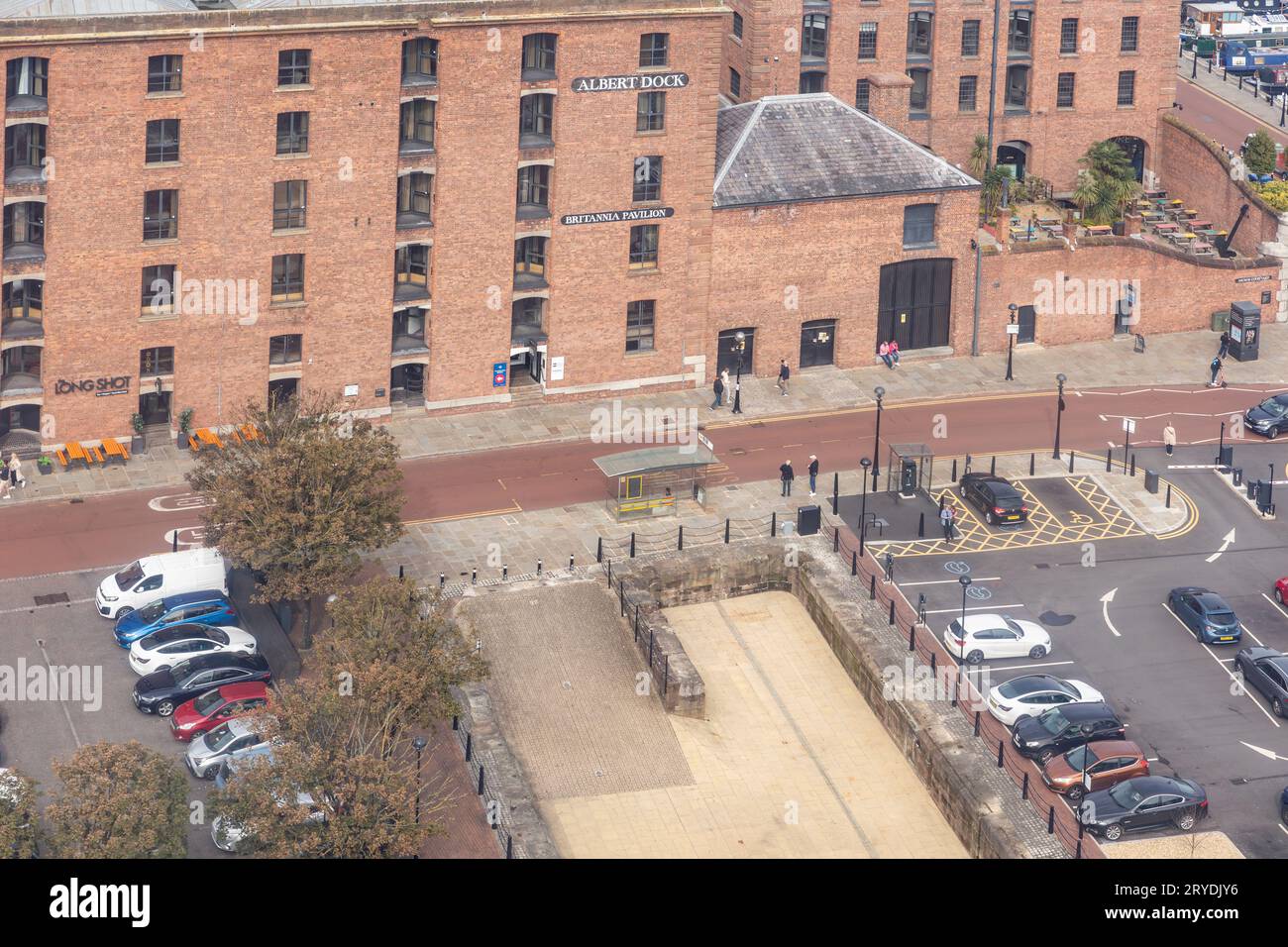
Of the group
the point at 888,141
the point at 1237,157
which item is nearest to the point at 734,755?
the point at 888,141

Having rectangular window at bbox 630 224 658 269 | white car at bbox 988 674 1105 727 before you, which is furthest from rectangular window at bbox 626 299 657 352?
white car at bbox 988 674 1105 727

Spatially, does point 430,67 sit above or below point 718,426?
above

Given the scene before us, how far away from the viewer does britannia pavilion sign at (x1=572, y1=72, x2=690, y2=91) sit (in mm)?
78438

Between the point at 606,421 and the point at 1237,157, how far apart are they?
4249 cm

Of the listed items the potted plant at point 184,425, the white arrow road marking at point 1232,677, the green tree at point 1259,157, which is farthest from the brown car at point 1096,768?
the green tree at point 1259,157

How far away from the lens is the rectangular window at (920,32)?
100 metres

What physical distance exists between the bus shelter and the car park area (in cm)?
796

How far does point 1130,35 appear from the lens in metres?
105

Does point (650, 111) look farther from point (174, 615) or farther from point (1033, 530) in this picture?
point (174, 615)

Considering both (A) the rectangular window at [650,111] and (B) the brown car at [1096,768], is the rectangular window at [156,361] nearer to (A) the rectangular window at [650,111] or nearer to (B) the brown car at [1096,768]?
(A) the rectangular window at [650,111]

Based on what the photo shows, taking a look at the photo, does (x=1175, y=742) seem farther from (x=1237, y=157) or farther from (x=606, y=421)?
(x=1237, y=157)

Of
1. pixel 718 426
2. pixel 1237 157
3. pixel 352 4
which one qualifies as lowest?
pixel 718 426

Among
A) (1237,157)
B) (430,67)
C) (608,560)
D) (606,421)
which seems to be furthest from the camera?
(1237,157)

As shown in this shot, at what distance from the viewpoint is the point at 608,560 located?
6988cm
